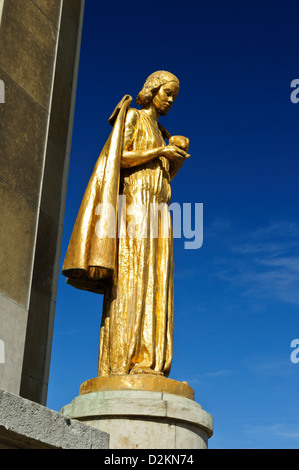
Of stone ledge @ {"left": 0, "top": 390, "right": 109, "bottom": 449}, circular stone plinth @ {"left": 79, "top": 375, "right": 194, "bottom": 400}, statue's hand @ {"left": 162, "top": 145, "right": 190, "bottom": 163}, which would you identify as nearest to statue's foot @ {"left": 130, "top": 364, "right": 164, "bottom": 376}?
circular stone plinth @ {"left": 79, "top": 375, "right": 194, "bottom": 400}

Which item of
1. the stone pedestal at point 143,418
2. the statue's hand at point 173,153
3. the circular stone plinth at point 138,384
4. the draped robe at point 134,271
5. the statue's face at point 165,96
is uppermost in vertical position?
the statue's face at point 165,96

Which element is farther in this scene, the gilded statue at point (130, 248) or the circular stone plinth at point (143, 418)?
the gilded statue at point (130, 248)

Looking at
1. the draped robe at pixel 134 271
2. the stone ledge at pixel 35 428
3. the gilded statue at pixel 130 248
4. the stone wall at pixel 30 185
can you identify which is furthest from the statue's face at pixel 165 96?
the stone ledge at pixel 35 428

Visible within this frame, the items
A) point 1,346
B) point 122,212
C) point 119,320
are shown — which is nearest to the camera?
point 1,346

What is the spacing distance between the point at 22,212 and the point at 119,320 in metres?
4.57

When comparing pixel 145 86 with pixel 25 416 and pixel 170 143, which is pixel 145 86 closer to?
pixel 170 143

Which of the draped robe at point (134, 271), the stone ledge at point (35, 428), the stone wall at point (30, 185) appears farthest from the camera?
the draped robe at point (134, 271)

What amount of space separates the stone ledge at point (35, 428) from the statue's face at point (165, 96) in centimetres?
721

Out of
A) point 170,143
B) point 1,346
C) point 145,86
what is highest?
point 145,86

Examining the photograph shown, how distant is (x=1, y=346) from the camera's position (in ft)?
9.67

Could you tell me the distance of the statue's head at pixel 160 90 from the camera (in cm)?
926

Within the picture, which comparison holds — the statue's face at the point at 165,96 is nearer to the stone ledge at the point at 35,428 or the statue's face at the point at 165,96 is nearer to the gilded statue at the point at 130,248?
the gilded statue at the point at 130,248
